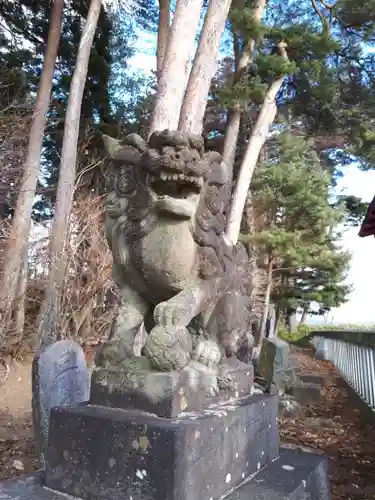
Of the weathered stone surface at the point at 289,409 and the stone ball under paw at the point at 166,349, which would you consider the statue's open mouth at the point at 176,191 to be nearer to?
the stone ball under paw at the point at 166,349

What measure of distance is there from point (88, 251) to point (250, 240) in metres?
4.57

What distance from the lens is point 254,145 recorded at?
7.79 m

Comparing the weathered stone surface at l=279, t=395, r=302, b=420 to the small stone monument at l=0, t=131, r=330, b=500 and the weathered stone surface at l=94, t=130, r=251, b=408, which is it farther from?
the weathered stone surface at l=94, t=130, r=251, b=408

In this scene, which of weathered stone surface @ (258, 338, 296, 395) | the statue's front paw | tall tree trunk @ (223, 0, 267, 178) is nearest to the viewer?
the statue's front paw

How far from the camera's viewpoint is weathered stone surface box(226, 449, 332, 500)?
1632 millimetres

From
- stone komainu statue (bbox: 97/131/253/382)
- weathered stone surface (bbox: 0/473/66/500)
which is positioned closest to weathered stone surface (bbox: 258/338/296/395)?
stone komainu statue (bbox: 97/131/253/382)

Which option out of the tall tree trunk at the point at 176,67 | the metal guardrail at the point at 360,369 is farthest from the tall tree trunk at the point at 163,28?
the metal guardrail at the point at 360,369

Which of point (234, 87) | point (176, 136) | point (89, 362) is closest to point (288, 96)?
point (234, 87)

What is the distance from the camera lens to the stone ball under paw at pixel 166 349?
158 centimetres

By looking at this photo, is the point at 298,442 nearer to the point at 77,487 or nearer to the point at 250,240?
the point at 77,487

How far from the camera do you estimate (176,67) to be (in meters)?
5.01

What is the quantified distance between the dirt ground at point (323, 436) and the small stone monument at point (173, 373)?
6.40ft

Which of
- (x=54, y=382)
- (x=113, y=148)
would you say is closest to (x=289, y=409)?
(x=54, y=382)

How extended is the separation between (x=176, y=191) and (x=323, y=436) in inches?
164
